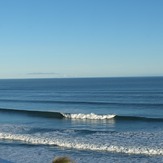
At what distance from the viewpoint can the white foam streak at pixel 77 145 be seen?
17484 mm

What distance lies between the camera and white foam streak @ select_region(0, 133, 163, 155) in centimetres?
1748

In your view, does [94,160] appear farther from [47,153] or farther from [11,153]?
[11,153]

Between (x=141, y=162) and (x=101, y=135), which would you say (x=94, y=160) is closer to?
(x=141, y=162)

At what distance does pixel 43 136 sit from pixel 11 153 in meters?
4.51

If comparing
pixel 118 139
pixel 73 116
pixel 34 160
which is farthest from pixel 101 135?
pixel 73 116

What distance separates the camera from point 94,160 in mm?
16094

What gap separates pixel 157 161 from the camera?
51.6 feet

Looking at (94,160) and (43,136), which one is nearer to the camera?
(94,160)

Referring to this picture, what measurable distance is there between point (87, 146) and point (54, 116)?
17.3 meters

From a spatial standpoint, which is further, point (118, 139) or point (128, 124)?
point (128, 124)

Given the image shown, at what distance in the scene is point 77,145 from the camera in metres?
19.2

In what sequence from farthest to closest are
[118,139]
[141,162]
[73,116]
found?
[73,116] → [118,139] → [141,162]

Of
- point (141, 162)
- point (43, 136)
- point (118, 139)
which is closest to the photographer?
point (141, 162)

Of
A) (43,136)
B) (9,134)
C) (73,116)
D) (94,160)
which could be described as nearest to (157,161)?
(94,160)
